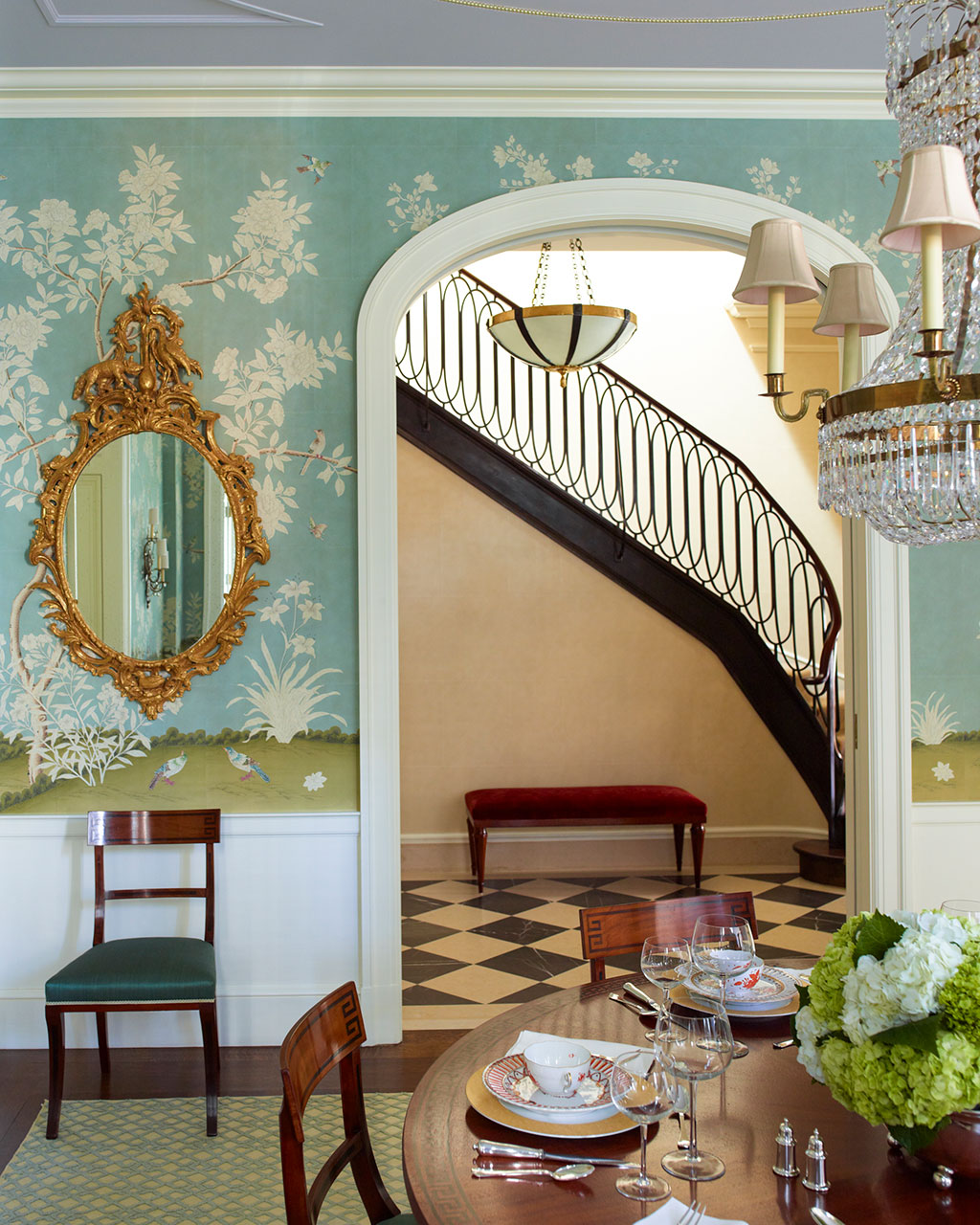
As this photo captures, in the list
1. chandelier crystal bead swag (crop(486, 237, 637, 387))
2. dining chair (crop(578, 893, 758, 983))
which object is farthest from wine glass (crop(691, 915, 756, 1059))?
chandelier crystal bead swag (crop(486, 237, 637, 387))

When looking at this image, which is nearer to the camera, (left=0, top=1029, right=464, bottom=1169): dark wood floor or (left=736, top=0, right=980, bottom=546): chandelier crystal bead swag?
(left=736, top=0, right=980, bottom=546): chandelier crystal bead swag

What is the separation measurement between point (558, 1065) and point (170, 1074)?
8.34 feet

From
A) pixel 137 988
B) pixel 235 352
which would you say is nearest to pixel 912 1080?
pixel 137 988

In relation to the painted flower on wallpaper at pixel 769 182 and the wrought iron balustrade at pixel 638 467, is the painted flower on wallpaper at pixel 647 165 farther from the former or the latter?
the wrought iron balustrade at pixel 638 467

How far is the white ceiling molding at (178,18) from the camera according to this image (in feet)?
12.3

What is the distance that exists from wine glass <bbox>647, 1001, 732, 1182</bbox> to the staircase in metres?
5.27

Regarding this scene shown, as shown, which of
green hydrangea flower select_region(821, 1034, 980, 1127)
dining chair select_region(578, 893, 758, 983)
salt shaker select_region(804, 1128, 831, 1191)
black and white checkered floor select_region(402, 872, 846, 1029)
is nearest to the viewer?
green hydrangea flower select_region(821, 1034, 980, 1127)

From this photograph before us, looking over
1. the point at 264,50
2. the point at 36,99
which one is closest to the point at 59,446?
the point at 36,99

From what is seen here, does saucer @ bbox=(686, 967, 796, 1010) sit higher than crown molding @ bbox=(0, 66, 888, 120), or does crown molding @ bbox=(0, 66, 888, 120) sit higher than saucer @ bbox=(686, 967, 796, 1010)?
crown molding @ bbox=(0, 66, 888, 120)

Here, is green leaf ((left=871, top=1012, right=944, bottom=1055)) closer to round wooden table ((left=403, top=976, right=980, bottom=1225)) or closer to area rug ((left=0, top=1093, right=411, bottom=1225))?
round wooden table ((left=403, top=976, right=980, bottom=1225))

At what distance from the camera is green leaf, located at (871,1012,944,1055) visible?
149 cm

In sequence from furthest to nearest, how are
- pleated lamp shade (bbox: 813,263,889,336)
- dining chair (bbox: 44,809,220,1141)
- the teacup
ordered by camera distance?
dining chair (bbox: 44,809,220,1141) → pleated lamp shade (bbox: 813,263,889,336) → the teacup

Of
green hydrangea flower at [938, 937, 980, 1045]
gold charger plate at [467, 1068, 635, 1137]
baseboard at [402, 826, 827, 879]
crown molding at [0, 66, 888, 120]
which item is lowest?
baseboard at [402, 826, 827, 879]

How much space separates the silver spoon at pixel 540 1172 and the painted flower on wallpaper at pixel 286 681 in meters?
2.73
